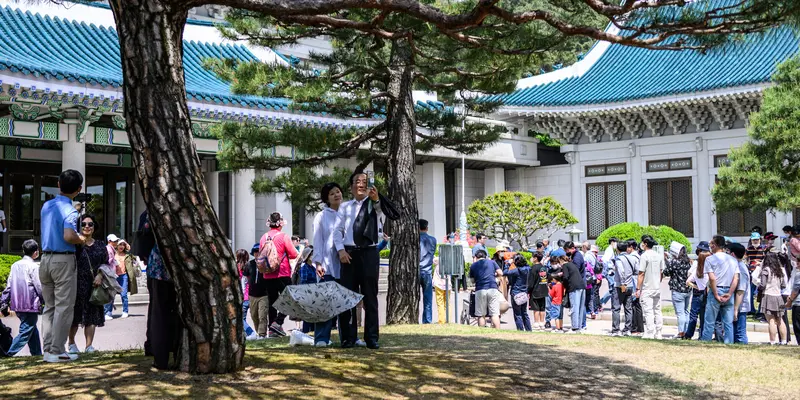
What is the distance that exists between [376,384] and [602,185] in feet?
86.5

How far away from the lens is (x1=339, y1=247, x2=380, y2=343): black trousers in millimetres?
7484

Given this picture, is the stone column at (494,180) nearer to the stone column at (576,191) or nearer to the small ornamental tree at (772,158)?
the stone column at (576,191)

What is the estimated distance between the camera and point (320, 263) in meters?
7.63

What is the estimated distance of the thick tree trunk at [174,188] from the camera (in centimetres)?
557

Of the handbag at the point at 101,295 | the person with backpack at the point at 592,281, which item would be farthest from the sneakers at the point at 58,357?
the person with backpack at the point at 592,281

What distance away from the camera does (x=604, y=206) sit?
100 feet

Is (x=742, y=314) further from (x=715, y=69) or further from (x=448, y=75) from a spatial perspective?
(x=715, y=69)

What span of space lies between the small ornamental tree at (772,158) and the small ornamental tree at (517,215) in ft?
24.9

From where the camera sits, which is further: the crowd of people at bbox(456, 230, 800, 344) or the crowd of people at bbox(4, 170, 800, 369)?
the crowd of people at bbox(456, 230, 800, 344)

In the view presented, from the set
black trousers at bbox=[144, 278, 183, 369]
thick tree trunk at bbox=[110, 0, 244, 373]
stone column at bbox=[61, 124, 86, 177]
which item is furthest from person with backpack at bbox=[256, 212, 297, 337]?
stone column at bbox=[61, 124, 86, 177]

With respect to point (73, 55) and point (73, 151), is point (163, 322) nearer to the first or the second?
point (73, 151)

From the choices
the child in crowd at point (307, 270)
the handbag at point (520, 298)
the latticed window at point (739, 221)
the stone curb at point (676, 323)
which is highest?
the latticed window at point (739, 221)

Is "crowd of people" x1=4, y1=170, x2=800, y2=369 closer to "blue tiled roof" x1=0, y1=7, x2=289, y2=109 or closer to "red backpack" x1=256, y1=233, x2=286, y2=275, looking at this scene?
"red backpack" x1=256, y1=233, x2=286, y2=275

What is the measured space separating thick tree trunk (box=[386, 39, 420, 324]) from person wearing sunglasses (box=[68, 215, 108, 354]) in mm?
3926
